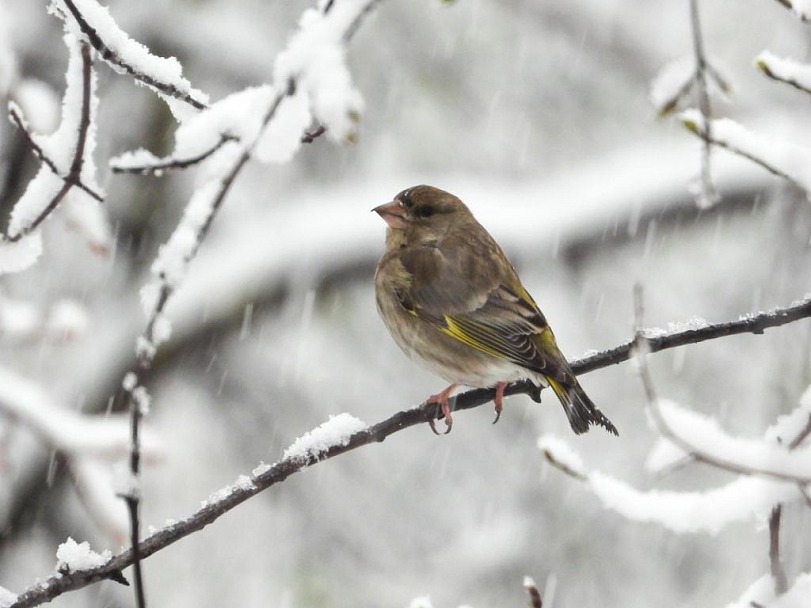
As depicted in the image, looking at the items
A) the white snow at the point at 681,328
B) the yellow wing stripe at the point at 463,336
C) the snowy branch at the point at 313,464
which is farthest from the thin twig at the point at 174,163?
the yellow wing stripe at the point at 463,336

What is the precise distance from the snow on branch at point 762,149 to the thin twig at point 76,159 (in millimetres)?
1364

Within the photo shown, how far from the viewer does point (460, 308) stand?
475 centimetres

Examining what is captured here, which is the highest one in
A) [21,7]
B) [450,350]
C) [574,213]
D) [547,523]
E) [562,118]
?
[21,7]

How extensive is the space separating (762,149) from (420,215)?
2.76 metres

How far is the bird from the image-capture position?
14.0 ft

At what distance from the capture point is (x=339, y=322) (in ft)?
32.0

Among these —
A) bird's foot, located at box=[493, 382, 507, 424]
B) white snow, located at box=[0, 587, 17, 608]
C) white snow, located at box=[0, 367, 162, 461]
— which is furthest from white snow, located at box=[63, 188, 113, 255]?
bird's foot, located at box=[493, 382, 507, 424]

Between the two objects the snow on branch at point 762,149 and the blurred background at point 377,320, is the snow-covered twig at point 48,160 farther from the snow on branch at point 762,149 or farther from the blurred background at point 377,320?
the blurred background at point 377,320

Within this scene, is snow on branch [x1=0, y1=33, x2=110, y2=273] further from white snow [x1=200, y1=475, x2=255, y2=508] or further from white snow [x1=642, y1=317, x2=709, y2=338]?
white snow [x1=642, y1=317, x2=709, y2=338]

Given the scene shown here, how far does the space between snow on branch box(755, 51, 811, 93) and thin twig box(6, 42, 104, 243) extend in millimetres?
1534

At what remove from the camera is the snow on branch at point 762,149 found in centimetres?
241

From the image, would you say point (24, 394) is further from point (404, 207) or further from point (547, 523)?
point (547, 523)

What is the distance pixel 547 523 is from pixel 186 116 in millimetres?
6801

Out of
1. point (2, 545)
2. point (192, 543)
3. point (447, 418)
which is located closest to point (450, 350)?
point (447, 418)
